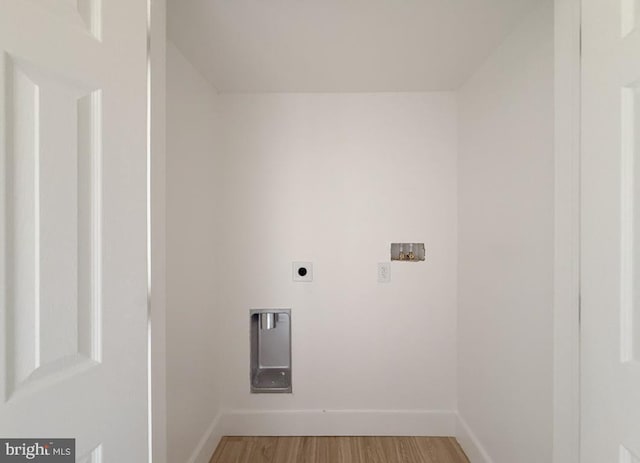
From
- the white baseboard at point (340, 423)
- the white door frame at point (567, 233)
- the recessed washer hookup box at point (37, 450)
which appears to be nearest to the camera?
the recessed washer hookup box at point (37, 450)

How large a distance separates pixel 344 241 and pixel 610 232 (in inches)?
57.9

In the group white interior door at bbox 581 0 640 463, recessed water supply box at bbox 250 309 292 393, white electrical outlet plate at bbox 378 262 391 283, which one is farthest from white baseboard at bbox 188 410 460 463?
white interior door at bbox 581 0 640 463

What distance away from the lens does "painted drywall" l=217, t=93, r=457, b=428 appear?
2.11 meters

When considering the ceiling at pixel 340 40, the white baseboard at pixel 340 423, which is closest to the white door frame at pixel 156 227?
the ceiling at pixel 340 40

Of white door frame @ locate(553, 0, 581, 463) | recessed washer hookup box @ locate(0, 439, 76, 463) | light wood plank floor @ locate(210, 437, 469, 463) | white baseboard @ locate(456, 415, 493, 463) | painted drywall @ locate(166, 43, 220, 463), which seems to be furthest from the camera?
light wood plank floor @ locate(210, 437, 469, 463)

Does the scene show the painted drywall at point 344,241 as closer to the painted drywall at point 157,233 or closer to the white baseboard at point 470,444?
the white baseboard at point 470,444

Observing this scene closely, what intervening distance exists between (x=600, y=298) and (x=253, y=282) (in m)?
1.76

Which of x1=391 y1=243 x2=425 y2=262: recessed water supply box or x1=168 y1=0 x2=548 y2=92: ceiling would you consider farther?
x1=391 y1=243 x2=425 y2=262: recessed water supply box

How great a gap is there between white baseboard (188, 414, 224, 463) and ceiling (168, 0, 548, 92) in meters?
2.11

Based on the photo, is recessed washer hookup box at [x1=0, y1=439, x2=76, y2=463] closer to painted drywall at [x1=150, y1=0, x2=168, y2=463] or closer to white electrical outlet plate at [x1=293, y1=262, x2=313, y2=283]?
painted drywall at [x1=150, y1=0, x2=168, y2=463]

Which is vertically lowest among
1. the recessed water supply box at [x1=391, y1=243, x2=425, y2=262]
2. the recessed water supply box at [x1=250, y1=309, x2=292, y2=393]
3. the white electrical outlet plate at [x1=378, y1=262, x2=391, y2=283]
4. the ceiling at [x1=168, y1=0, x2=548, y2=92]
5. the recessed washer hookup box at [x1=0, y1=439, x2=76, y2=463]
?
the recessed water supply box at [x1=250, y1=309, x2=292, y2=393]

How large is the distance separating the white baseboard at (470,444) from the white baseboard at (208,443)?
1516 millimetres

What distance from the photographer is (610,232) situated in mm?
751

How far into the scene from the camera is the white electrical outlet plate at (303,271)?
212 cm
